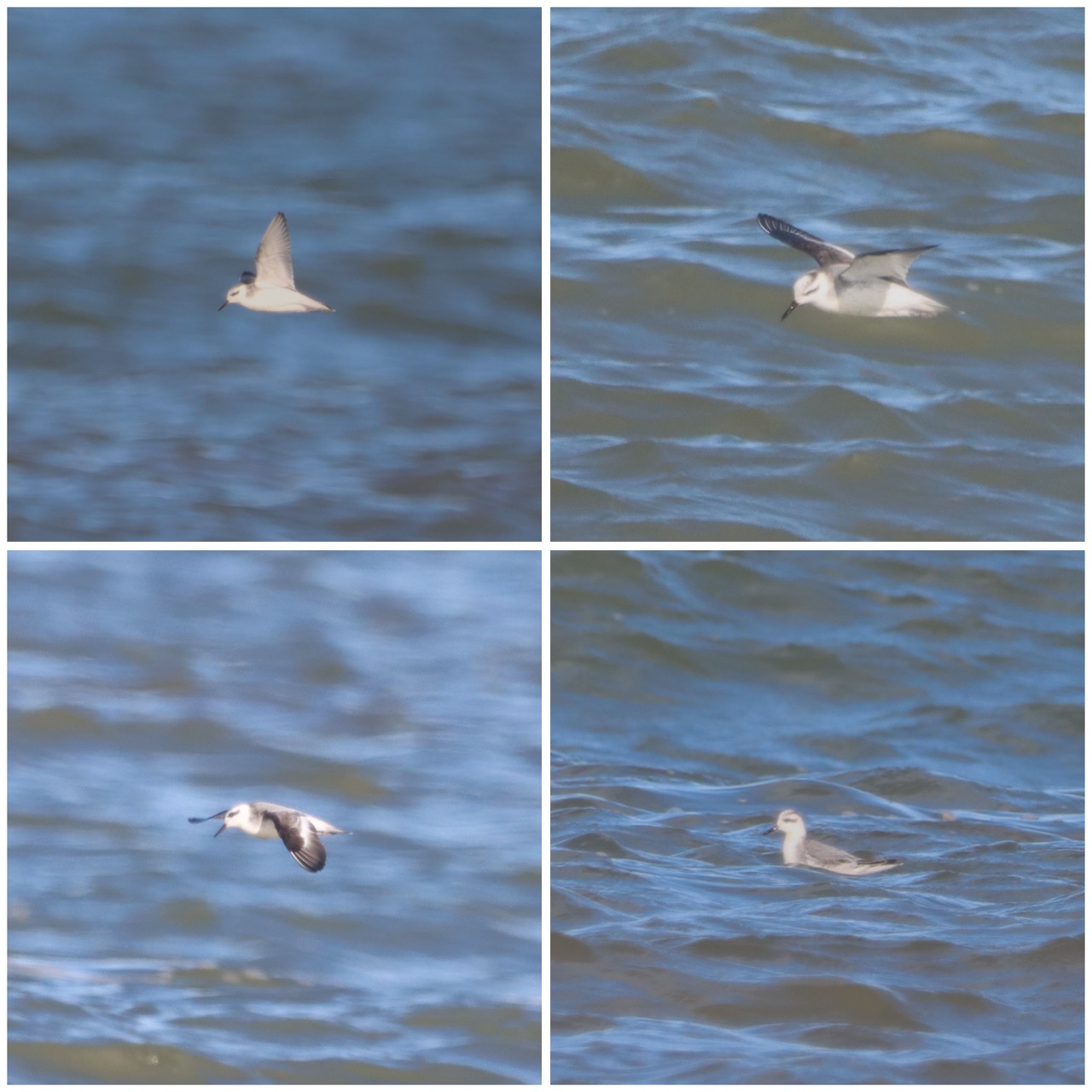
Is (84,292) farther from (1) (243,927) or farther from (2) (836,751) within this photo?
(2) (836,751)

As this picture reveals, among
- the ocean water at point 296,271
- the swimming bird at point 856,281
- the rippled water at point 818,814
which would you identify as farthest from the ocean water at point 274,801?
the swimming bird at point 856,281

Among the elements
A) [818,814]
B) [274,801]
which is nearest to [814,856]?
[818,814]

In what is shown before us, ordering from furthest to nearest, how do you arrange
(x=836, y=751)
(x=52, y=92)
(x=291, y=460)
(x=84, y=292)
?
(x=52, y=92) < (x=84, y=292) < (x=836, y=751) < (x=291, y=460)

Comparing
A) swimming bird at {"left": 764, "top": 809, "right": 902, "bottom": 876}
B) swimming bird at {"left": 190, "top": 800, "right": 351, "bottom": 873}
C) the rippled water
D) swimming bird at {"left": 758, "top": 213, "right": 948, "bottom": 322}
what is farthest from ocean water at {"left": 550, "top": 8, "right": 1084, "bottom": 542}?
swimming bird at {"left": 190, "top": 800, "right": 351, "bottom": 873}

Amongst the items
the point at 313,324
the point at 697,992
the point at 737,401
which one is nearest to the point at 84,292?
the point at 313,324

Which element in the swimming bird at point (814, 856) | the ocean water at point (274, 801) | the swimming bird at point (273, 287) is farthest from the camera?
the swimming bird at point (273, 287)

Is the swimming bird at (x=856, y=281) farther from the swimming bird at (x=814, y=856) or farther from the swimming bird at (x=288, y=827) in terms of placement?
the swimming bird at (x=288, y=827)

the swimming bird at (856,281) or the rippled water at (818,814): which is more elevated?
the swimming bird at (856,281)

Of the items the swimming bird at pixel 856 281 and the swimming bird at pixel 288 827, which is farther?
the swimming bird at pixel 856 281
